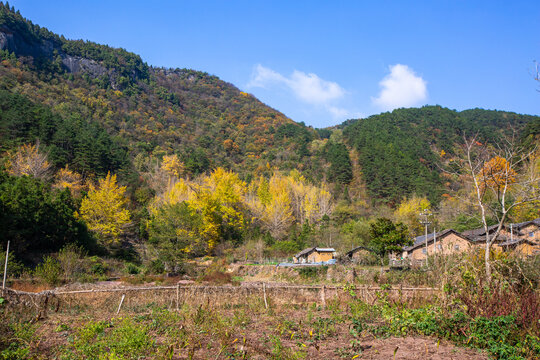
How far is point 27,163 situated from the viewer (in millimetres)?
37625

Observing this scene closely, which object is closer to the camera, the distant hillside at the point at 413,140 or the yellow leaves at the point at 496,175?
the yellow leaves at the point at 496,175

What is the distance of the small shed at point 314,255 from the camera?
119 ft

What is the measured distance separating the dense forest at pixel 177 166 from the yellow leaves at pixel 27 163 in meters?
0.15

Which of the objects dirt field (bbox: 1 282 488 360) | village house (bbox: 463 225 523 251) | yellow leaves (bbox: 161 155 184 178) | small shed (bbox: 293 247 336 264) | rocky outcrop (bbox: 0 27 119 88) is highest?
rocky outcrop (bbox: 0 27 119 88)

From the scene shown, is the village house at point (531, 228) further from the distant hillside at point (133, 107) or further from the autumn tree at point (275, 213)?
the distant hillside at point (133, 107)

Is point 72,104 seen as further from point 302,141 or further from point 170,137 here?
point 302,141

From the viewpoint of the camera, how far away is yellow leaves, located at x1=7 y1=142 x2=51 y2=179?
120 ft

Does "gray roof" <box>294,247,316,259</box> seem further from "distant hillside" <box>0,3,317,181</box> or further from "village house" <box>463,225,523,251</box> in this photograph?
"distant hillside" <box>0,3,317,181</box>

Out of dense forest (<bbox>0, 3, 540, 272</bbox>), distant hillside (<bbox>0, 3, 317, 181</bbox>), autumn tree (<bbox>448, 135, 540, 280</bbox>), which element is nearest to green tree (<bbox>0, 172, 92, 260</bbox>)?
dense forest (<bbox>0, 3, 540, 272</bbox>)

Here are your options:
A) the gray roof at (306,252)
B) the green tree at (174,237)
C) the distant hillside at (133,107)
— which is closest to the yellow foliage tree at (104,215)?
A: the green tree at (174,237)

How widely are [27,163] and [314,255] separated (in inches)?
1199

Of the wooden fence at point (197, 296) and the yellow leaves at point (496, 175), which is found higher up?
the yellow leaves at point (496, 175)

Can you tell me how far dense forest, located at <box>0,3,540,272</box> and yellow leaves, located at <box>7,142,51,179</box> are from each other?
0.49 ft

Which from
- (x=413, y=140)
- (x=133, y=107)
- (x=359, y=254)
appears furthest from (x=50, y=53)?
(x=359, y=254)
